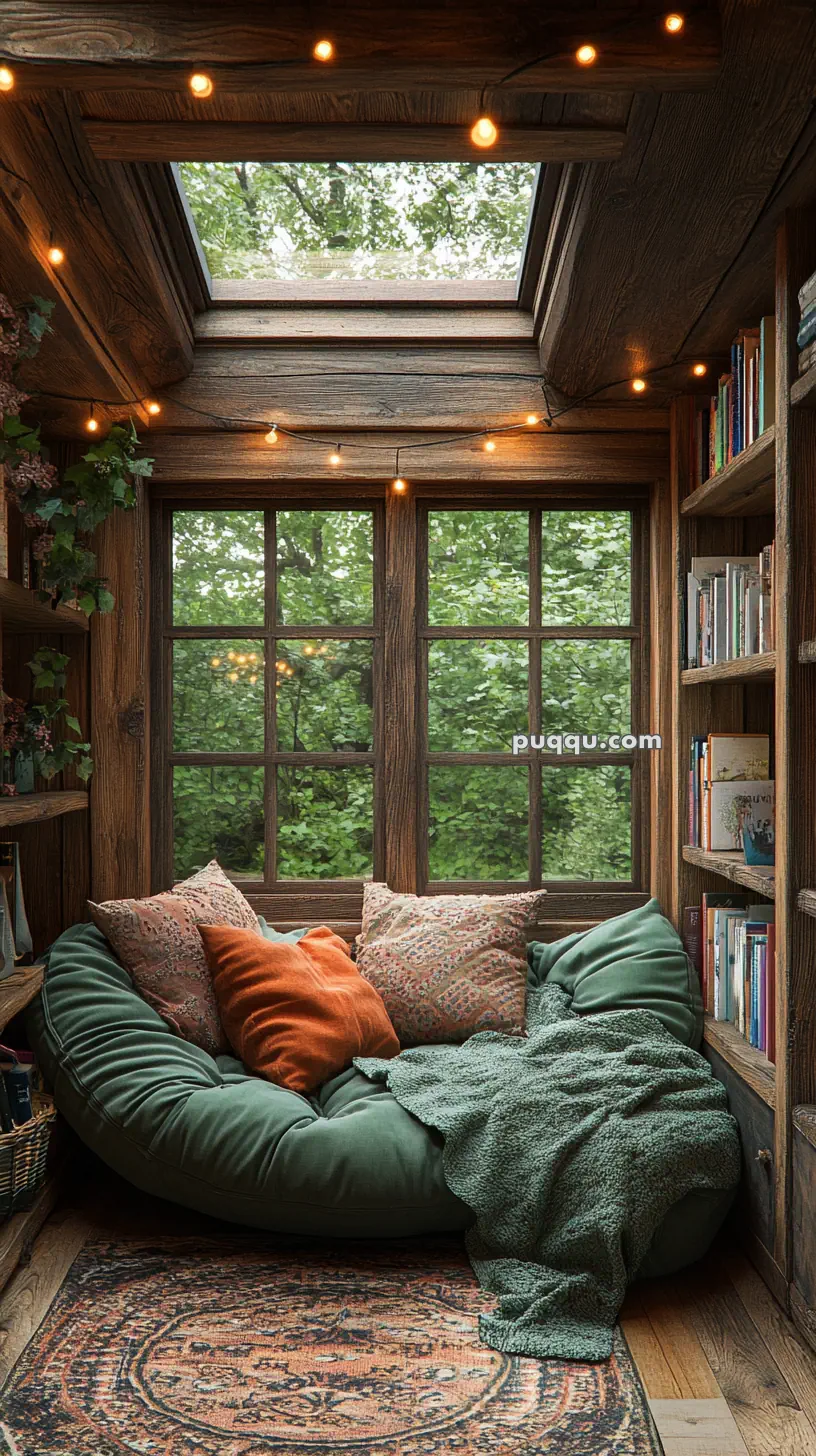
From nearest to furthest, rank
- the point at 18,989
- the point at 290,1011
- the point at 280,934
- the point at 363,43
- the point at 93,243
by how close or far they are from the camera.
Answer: the point at 363,43 → the point at 93,243 → the point at 18,989 → the point at 290,1011 → the point at 280,934

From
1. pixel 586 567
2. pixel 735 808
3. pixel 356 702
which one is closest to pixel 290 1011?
pixel 356 702

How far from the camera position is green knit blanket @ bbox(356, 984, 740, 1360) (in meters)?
2.30

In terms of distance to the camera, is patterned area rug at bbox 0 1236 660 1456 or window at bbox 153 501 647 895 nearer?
patterned area rug at bbox 0 1236 660 1456

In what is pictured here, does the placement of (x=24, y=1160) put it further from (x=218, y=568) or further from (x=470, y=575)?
(x=470, y=575)

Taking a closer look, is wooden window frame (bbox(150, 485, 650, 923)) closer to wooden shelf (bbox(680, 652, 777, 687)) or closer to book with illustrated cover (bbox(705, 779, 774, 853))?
wooden shelf (bbox(680, 652, 777, 687))

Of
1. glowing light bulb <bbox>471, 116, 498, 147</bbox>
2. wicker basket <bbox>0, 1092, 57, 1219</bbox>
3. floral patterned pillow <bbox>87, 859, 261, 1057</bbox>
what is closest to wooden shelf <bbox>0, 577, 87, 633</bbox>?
floral patterned pillow <bbox>87, 859, 261, 1057</bbox>

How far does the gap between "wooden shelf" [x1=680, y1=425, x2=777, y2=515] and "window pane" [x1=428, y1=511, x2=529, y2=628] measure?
639 mm

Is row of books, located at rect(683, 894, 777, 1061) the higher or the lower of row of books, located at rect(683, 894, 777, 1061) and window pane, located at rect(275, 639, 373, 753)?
the lower

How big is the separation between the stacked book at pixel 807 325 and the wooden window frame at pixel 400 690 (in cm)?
135

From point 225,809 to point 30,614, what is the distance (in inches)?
39.4

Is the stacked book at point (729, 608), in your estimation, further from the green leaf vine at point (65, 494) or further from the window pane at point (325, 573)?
the green leaf vine at point (65, 494)

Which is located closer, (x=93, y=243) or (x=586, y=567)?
(x=93, y=243)

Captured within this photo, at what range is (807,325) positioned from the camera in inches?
90.2

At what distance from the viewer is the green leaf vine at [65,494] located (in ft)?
8.55
